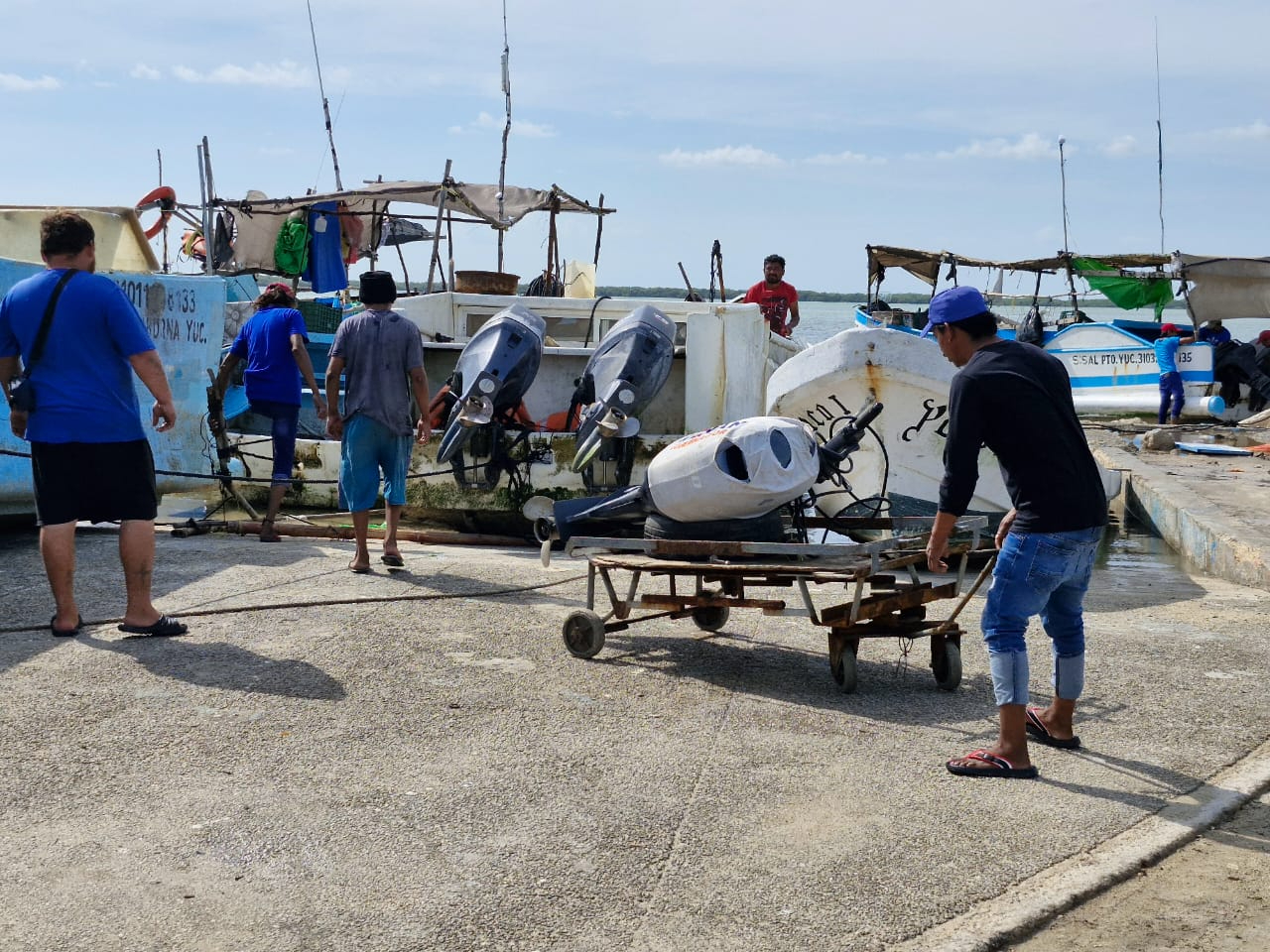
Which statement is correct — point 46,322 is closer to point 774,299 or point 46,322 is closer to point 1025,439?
point 1025,439

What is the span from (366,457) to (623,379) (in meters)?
2.27

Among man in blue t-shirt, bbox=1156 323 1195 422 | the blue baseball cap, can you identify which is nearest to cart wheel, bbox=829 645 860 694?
the blue baseball cap

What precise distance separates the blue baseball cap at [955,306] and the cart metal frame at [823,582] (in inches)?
41.5

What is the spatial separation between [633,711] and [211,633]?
2.11 meters

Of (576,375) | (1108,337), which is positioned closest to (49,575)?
(576,375)

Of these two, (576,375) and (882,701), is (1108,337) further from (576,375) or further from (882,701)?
(882,701)

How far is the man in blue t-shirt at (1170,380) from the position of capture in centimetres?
2223

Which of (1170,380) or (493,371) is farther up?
Answer: (493,371)

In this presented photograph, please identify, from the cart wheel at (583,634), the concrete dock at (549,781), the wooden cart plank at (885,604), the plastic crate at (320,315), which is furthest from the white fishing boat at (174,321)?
the wooden cart plank at (885,604)

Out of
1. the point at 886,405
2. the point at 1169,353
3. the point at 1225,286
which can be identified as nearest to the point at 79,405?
the point at 886,405

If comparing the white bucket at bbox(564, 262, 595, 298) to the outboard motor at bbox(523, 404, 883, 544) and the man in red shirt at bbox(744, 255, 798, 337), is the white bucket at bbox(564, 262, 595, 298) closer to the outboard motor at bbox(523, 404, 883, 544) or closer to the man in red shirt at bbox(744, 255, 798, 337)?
the man in red shirt at bbox(744, 255, 798, 337)

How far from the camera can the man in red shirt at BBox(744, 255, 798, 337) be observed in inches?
489

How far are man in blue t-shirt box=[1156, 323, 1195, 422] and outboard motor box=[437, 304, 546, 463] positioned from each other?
619 inches

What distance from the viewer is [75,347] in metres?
5.61
